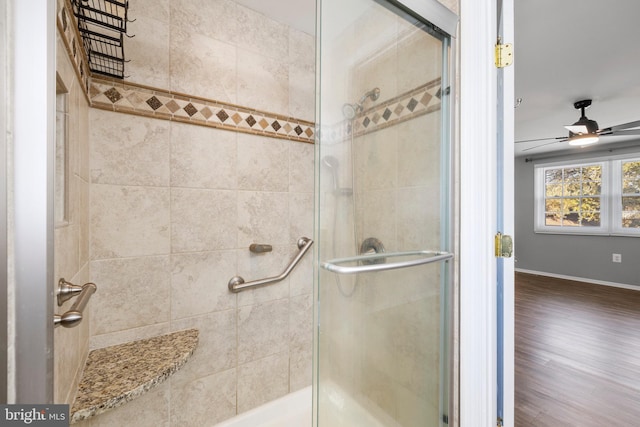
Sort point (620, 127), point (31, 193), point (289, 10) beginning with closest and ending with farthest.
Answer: point (31, 193) → point (289, 10) → point (620, 127)

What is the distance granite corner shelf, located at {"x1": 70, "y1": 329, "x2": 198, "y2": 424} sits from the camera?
0.94 m

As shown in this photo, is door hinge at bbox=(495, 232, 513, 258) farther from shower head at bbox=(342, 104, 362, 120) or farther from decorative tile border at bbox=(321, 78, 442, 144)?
shower head at bbox=(342, 104, 362, 120)

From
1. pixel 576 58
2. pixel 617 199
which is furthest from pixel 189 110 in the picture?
pixel 617 199

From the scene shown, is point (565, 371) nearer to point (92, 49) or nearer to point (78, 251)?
point (78, 251)

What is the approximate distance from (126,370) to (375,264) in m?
1.05

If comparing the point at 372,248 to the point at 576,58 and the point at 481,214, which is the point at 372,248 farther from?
the point at 576,58

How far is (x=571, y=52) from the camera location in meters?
2.15

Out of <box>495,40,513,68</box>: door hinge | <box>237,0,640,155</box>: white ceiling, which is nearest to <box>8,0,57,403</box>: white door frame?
<box>495,40,513,68</box>: door hinge

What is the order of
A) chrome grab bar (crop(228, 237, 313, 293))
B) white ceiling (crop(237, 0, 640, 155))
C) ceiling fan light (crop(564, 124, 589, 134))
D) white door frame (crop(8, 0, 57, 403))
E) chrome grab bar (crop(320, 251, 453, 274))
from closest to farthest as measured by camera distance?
1. white door frame (crop(8, 0, 57, 403))
2. chrome grab bar (crop(320, 251, 453, 274))
3. chrome grab bar (crop(228, 237, 313, 293))
4. white ceiling (crop(237, 0, 640, 155))
5. ceiling fan light (crop(564, 124, 589, 134))

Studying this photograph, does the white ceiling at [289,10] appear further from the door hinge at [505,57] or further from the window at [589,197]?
the window at [589,197]

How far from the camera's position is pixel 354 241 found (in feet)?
3.24

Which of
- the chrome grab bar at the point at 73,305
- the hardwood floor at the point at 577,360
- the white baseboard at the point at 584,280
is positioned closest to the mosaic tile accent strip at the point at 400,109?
the chrome grab bar at the point at 73,305

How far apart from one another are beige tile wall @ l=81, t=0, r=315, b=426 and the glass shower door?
2.78 feet

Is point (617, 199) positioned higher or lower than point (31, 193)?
higher
